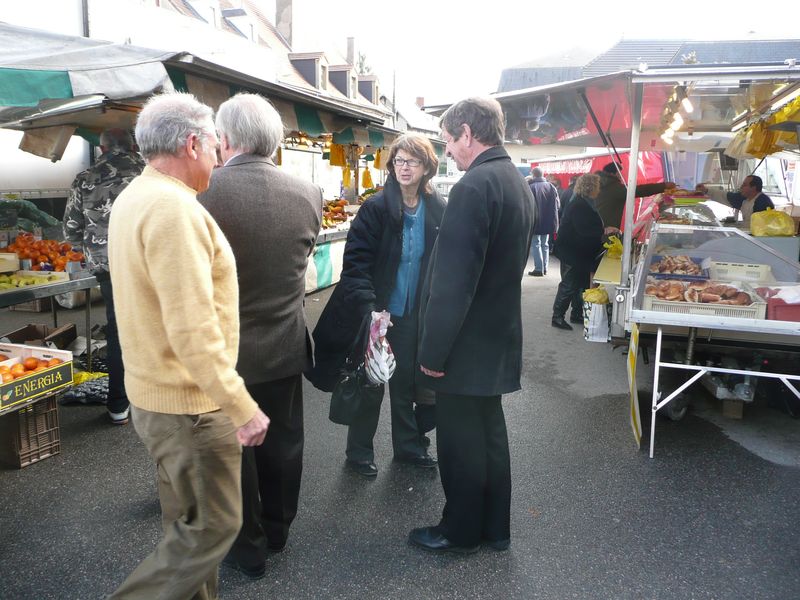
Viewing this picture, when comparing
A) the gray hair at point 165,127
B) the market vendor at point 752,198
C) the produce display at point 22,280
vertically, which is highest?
the gray hair at point 165,127

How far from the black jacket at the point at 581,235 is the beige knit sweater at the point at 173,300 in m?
5.86

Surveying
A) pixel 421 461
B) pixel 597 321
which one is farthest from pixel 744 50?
Result: pixel 421 461

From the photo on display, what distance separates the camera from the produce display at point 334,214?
9766mm

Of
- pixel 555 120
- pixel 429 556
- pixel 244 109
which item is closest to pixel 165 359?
pixel 244 109

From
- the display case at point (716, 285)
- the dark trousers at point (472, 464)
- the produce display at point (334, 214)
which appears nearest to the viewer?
the dark trousers at point (472, 464)

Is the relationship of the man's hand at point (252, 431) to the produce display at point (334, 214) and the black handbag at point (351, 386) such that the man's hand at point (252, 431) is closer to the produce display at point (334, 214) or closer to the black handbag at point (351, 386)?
the black handbag at point (351, 386)

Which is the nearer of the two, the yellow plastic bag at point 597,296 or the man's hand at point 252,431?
the man's hand at point 252,431

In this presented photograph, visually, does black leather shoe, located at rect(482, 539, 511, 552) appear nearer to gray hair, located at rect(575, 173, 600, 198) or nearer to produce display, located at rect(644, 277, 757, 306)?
produce display, located at rect(644, 277, 757, 306)

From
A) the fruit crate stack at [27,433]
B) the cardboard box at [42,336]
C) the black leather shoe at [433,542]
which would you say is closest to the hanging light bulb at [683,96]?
the black leather shoe at [433,542]

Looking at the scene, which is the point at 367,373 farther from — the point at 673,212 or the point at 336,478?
the point at 673,212

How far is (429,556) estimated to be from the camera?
2.79 meters

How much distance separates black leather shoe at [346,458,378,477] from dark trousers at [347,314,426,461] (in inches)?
0.9

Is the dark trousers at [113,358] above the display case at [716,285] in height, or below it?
below

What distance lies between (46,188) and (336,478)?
24.2 ft
